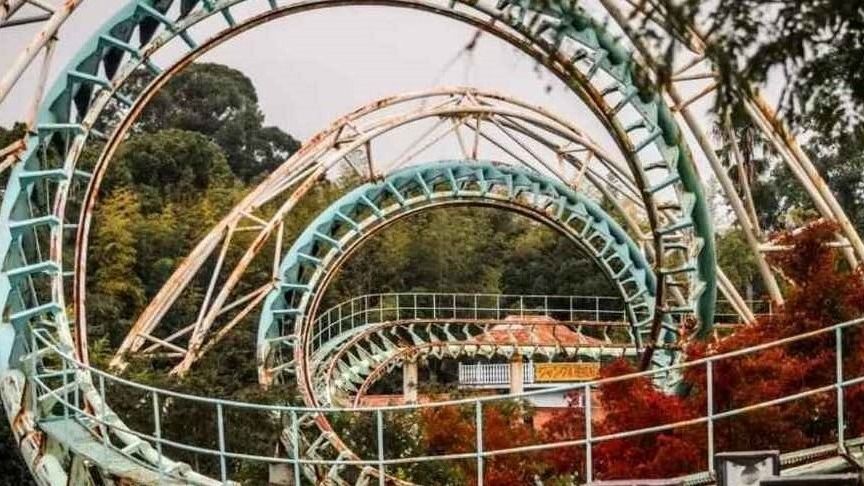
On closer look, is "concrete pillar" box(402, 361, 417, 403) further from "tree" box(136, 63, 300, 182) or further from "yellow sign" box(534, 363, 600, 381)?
"tree" box(136, 63, 300, 182)

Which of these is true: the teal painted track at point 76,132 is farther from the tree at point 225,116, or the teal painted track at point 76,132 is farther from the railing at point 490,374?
the tree at point 225,116

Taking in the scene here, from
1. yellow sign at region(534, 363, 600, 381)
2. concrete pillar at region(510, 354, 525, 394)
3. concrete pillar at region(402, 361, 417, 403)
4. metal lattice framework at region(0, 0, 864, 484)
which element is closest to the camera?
metal lattice framework at region(0, 0, 864, 484)

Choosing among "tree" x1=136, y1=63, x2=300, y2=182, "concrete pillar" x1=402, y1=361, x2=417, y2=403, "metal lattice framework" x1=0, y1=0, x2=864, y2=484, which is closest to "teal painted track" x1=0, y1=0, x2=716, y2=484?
"metal lattice framework" x1=0, y1=0, x2=864, y2=484

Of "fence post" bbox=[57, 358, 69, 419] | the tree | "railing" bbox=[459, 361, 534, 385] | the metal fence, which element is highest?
the tree

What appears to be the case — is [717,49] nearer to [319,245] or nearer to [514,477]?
[514,477]

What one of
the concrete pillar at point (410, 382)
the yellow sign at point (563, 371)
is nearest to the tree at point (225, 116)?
the yellow sign at point (563, 371)

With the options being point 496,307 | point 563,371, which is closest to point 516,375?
point 563,371
